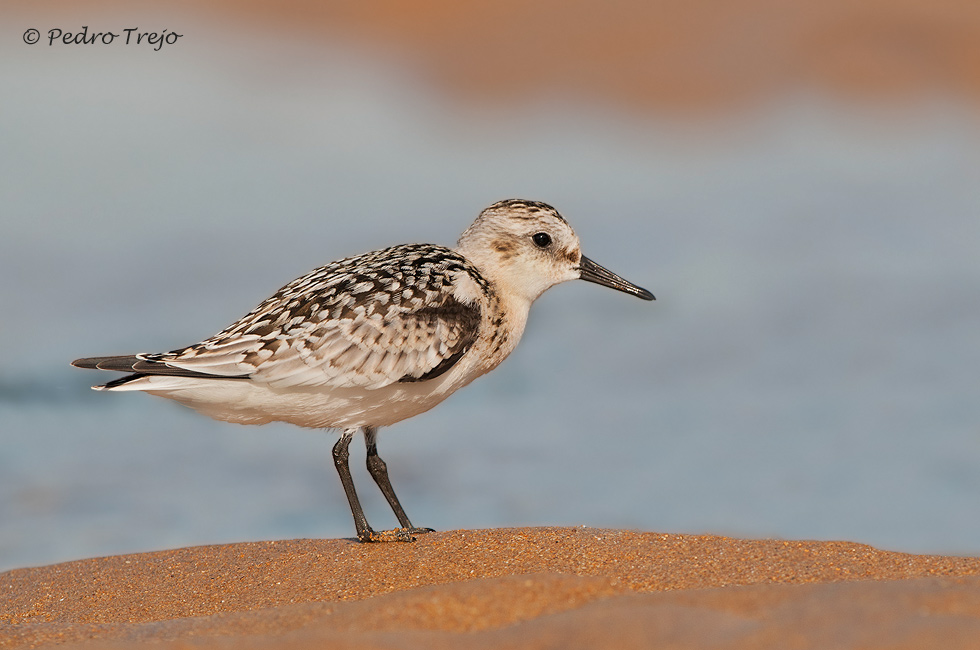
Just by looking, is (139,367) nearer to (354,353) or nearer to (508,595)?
(354,353)

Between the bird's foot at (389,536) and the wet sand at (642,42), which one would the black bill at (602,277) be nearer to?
the bird's foot at (389,536)

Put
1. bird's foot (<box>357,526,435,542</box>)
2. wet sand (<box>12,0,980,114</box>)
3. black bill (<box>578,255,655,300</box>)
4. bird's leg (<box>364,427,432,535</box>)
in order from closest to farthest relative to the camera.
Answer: bird's foot (<box>357,526,435,542</box>), bird's leg (<box>364,427,432,535</box>), black bill (<box>578,255,655,300</box>), wet sand (<box>12,0,980,114</box>)

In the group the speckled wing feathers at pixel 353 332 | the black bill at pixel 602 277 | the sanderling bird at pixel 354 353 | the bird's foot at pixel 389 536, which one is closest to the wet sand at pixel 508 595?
the bird's foot at pixel 389 536

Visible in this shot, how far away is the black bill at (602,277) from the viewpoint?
7.70 meters

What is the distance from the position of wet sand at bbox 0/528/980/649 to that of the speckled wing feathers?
92 cm

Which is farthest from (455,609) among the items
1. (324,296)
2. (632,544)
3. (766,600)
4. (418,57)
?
(418,57)

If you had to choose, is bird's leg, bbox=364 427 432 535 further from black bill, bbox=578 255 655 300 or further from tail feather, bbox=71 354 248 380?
black bill, bbox=578 255 655 300

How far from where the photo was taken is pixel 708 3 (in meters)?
22.3

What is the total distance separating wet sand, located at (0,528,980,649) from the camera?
3.82 m

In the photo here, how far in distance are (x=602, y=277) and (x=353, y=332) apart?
1920 mm

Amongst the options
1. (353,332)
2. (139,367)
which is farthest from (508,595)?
(139,367)

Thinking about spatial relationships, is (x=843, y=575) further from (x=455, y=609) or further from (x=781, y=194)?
(x=781, y=194)

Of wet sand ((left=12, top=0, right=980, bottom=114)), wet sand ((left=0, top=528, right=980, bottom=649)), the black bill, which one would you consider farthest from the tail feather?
wet sand ((left=12, top=0, right=980, bottom=114))

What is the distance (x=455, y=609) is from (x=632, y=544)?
69.5 inches
